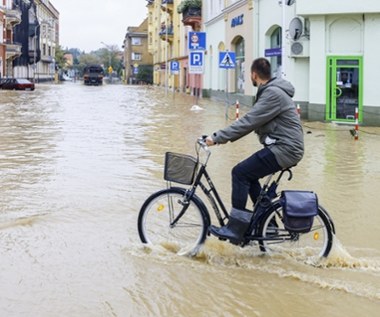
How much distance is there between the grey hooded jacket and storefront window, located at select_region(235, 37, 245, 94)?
1038 inches

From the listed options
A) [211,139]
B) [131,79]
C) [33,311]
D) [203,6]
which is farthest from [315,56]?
[131,79]

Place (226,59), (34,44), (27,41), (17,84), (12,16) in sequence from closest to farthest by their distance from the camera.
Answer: (226,59)
(17,84)
(12,16)
(27,41)
(34,44)

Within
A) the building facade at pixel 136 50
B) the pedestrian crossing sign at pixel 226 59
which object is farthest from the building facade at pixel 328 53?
the building facade at pixel 136 50

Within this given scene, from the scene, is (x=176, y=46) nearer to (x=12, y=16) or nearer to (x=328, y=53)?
(x=12, y=16)

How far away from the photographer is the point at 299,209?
525 centimetres

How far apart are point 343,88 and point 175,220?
680 inches

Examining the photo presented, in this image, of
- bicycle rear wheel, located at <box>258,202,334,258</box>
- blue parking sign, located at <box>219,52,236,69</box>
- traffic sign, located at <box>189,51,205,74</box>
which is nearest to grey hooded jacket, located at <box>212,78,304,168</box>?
bicycle rear wheel, located at <box>258,202,334,258</box>

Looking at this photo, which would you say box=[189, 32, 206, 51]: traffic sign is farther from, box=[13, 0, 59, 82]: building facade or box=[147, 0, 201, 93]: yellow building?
box=[13, 0, 59, 82]: building facade

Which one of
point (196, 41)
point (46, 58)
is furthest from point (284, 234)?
point (46, 58)

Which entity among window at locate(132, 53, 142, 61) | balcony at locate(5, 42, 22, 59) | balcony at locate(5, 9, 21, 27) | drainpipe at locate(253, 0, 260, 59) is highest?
balcony at locate(5, 9, 21, 27)

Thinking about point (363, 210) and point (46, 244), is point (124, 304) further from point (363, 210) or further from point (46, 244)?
point (363, 210)

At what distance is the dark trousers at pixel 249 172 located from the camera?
544 cm

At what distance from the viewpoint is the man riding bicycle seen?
212 inches

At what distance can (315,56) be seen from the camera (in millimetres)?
21906
